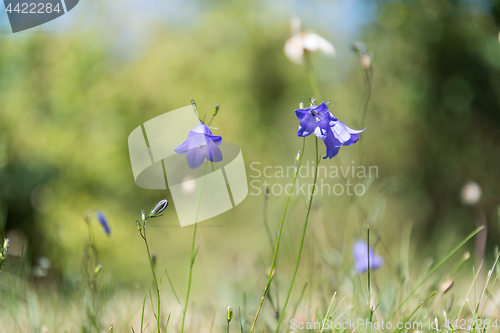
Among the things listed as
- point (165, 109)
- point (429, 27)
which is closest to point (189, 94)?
point (165, 109)

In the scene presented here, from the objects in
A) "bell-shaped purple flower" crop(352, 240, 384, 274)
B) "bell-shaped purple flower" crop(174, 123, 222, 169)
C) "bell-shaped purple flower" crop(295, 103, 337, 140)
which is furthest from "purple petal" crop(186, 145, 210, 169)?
"bell-shaped purple flower" crop(352, 240, 384, 274)

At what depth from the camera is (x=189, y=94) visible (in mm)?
4957

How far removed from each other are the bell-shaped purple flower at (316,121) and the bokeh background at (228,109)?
3.52 m

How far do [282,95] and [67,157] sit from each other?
128 inches

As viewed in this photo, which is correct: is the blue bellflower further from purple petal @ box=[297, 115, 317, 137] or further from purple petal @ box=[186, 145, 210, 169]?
purple petal @ box=[186, 145, 210, 169]

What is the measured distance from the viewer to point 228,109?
4.99m

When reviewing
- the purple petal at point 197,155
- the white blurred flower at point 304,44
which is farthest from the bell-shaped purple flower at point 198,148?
the white blurred flower at point 304,44

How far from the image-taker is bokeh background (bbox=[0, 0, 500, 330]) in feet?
15.1

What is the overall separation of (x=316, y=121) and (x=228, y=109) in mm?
4083

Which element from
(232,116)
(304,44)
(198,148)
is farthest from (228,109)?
(198,148)

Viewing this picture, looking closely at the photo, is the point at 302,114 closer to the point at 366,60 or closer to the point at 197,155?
the point at 197,155

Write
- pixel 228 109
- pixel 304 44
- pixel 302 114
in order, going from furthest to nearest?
pixel 228 109
pixel 304 44
pixel 302 114

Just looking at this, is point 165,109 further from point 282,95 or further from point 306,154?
point 306,154

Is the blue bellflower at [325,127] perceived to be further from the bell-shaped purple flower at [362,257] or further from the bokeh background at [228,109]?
the bokeh background at [228,109]
